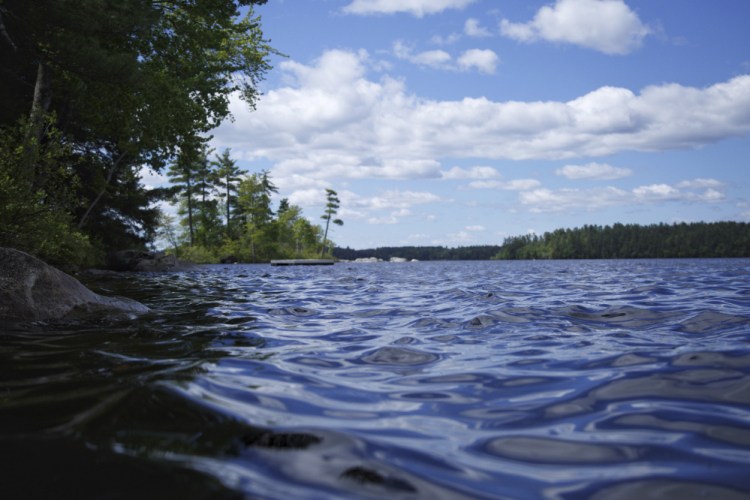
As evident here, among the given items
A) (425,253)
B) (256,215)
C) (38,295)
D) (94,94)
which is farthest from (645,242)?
(38,295)

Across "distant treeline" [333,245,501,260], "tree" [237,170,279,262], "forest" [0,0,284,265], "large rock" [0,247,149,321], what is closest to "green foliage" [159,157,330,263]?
"tree" [237,170,279,262]

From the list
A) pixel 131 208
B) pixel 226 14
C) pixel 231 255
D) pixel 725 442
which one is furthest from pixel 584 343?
pixel 231 255

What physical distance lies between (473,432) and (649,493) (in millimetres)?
907

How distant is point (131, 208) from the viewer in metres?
33.5

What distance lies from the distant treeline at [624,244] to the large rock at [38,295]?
138 metres

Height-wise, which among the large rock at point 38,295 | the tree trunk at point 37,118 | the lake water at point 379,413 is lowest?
the lake water at point 379,413

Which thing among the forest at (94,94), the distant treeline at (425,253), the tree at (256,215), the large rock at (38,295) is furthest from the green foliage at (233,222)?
the distant treeline at (425,253)

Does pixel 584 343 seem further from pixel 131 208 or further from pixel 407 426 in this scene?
pixel 131 208

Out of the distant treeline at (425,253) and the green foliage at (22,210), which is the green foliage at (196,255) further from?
the distant treeline at (425,253)

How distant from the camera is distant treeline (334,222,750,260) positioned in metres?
122

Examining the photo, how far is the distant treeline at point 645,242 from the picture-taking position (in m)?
121

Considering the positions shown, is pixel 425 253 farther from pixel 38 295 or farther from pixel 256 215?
pixel 38 295

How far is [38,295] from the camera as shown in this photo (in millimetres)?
7070

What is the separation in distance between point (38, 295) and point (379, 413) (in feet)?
20.2
